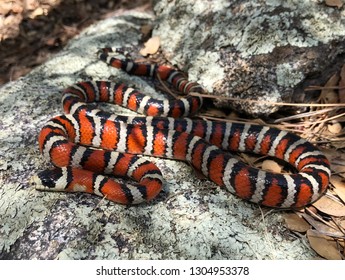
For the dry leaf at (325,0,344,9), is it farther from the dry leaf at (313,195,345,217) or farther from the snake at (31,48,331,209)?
the dry leaf at (313,195,345,217)

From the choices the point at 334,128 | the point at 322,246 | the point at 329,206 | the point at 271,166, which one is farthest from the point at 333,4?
the point at 322,246

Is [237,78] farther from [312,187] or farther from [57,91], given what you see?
[57,91]

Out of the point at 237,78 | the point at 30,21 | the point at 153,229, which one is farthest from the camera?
the point at 30,21

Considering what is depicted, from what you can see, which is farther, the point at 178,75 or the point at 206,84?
the point at 178,75
